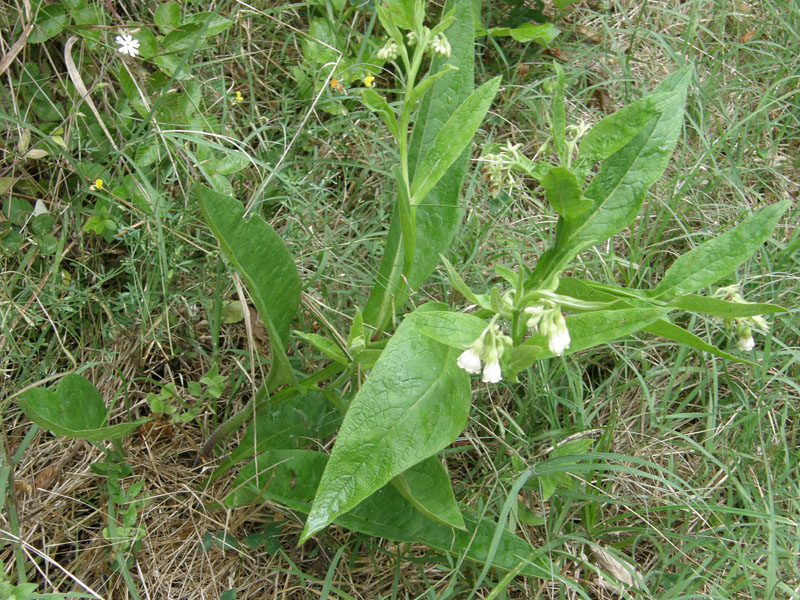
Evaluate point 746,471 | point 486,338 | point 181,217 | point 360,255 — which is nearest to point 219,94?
point 181,217

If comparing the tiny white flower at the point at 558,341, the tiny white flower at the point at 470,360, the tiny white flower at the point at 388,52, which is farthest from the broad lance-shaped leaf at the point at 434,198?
the tiny white flower at the point at 558,341

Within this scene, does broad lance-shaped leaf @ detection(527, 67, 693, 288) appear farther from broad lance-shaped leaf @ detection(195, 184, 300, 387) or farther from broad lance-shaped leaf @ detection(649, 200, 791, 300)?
broad lance-shaped leaf @ detection(195, 184, 300, 387)

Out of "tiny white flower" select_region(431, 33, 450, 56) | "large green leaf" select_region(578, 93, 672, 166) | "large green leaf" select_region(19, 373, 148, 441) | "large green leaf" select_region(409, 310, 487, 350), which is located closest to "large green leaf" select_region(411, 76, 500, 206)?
"tiny white flower" select_region(431, 33, 450, 56)

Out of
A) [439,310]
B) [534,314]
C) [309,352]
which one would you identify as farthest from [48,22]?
[534,314]

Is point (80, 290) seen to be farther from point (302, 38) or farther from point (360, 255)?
point (302, 38)

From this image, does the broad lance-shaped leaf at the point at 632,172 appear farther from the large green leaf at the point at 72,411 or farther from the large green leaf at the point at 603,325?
the large green leaf at the point at 72,411
